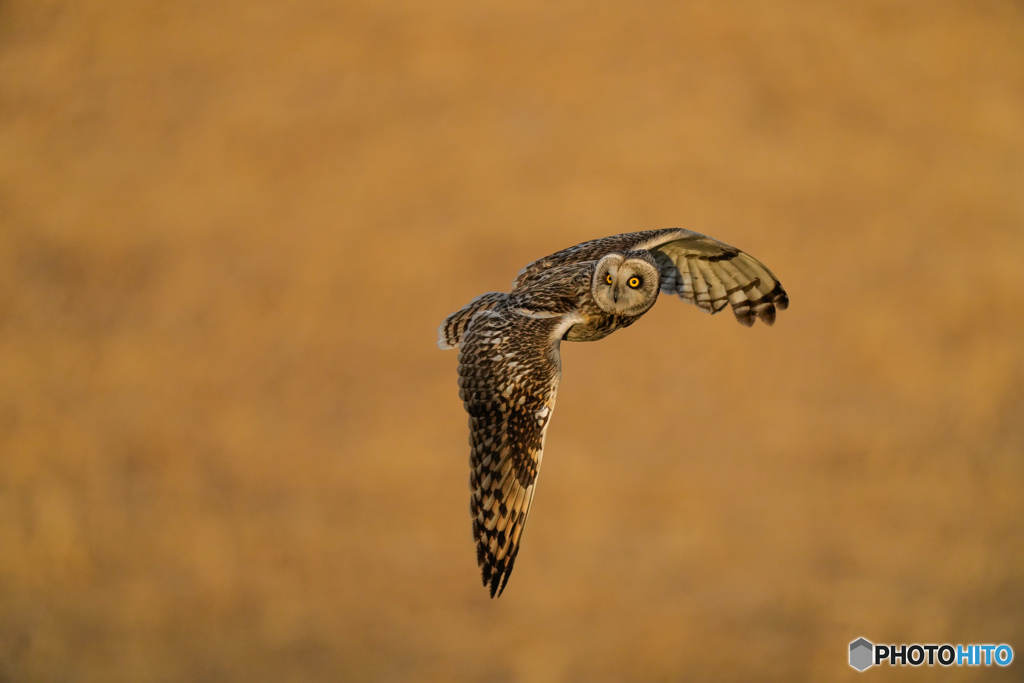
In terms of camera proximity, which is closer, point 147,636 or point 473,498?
point 473,498

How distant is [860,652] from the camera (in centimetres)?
698

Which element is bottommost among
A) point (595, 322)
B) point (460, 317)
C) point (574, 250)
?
point (595, 322)

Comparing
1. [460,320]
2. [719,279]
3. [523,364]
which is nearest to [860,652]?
[719,279]

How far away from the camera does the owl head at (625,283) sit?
5.71ft

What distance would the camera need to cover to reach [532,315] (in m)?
1.94

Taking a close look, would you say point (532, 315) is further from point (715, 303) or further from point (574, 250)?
point (715, 303)

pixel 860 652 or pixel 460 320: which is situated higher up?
pixel 460 320

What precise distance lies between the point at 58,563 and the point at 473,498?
7.02 m

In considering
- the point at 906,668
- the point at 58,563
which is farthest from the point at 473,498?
the point at 906,668

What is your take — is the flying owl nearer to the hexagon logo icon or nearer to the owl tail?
the owl tail

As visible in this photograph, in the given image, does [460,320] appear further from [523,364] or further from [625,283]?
[625,283]

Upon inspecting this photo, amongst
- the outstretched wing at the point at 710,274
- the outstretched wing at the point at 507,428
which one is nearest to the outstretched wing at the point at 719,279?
the outstretched wing at the point at 710,274

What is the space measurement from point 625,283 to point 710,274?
48cm

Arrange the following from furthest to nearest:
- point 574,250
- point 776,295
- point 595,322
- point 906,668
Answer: point 906,668
point 574,250
point 776,295
point 595,322
